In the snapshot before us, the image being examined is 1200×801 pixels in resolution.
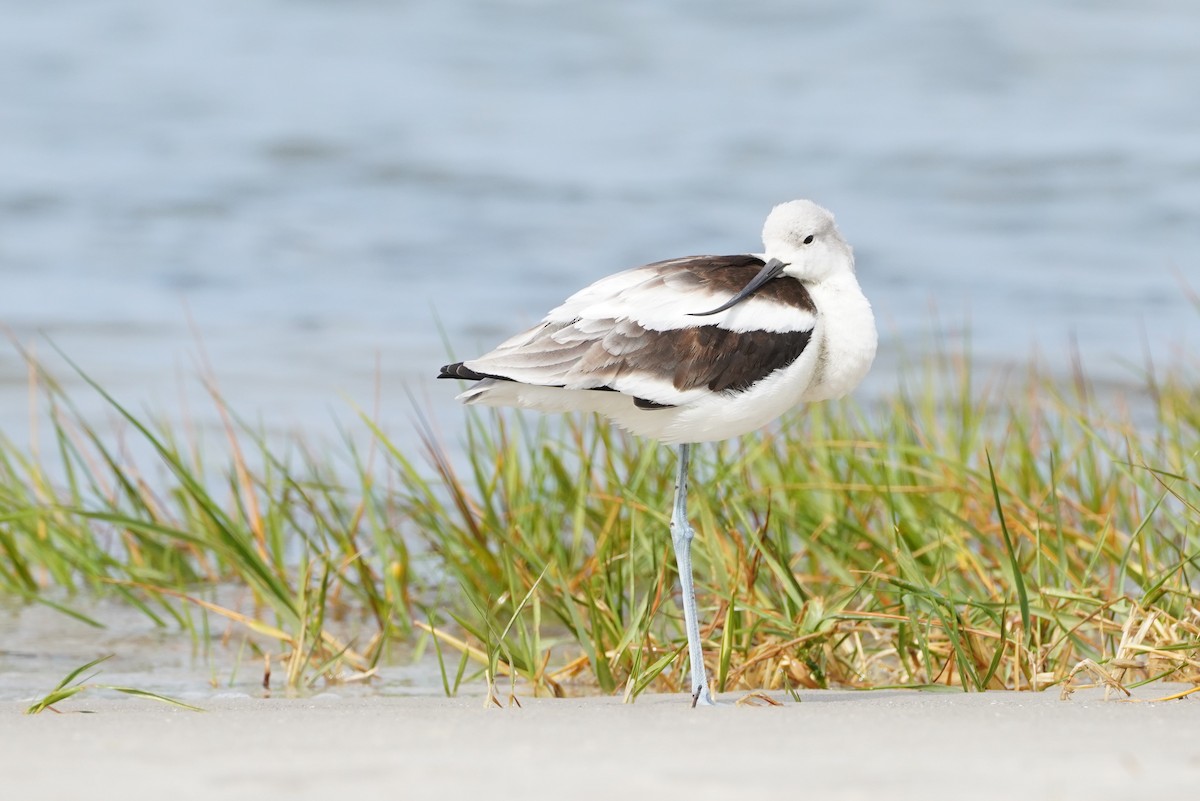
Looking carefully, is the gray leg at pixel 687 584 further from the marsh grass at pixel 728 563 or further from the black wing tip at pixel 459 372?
the black wing tip at pixel 459 372

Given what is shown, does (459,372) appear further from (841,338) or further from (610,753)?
(610,753)

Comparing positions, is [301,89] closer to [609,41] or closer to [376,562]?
[609,41]

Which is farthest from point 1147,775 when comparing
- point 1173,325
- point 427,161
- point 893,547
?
point 427,161

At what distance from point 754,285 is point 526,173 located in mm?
11674

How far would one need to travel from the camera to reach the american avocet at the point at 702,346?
13.3 ft

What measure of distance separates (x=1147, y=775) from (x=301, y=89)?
17.1m

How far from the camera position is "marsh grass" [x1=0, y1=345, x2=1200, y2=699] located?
425 cm

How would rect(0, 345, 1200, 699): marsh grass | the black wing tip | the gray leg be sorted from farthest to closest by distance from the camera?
rect(0, 345, 1200, 699): marsh grass → the black wing tip → the gray leg

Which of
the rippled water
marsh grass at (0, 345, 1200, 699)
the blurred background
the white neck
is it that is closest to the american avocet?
the white neck

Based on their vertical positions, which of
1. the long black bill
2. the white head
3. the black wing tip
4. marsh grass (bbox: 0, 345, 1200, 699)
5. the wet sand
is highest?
the white head

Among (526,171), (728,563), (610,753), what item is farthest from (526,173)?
(610,753)

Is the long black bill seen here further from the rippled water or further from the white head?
the rippled water

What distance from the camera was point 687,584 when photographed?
4.15 metres

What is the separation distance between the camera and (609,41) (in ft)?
66.7
